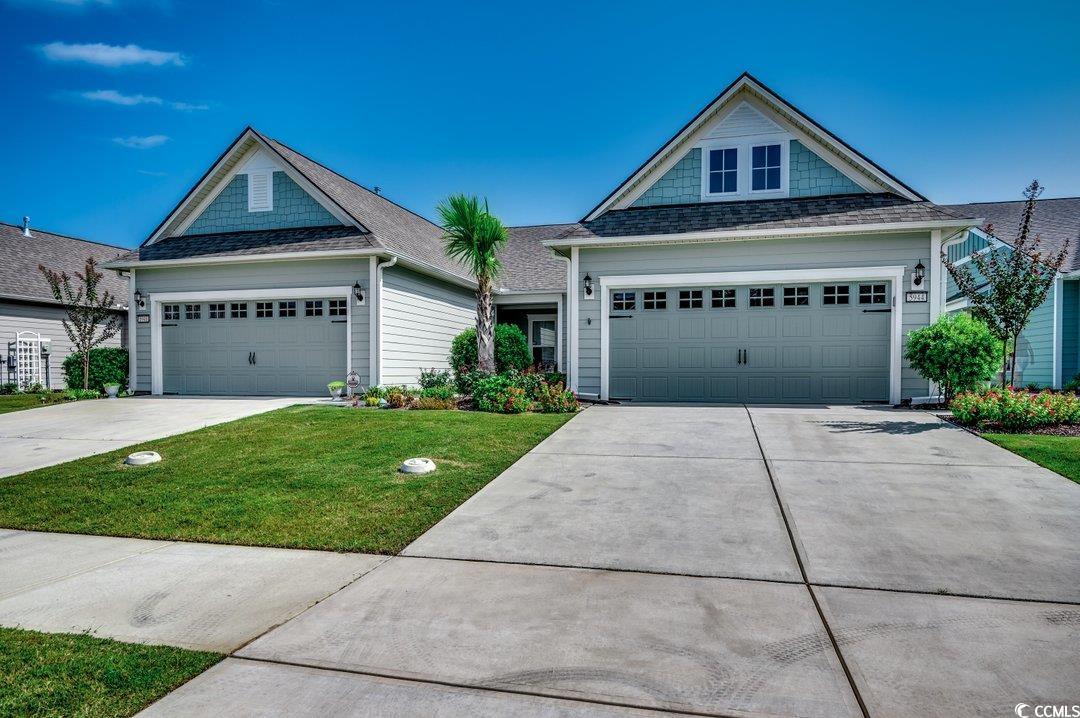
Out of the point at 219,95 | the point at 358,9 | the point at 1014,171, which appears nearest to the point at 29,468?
the point at 358,9

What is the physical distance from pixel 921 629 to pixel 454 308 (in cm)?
1575

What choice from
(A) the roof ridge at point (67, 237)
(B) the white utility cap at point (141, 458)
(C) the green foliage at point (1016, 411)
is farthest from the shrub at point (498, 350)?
(A) the roof ridge at point (67, 237)

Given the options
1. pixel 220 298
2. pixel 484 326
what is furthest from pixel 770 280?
pixel 220 298

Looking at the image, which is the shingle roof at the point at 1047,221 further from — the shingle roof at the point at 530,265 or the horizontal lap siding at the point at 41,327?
the horizontal lap siding at the point at 41,327

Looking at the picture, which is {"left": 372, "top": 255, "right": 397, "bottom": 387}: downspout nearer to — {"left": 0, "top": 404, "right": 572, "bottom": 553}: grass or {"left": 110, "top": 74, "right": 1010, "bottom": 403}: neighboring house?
{"left": 110, "top": 74, "right": 1010, "bottom": 403}: neighboring house

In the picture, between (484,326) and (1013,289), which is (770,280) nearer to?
(1013,289)

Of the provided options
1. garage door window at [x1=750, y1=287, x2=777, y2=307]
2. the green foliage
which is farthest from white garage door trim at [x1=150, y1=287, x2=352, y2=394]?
the green foliage

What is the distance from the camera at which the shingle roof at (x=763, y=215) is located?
11.3 m

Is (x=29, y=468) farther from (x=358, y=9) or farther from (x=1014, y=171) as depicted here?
(x=1014, y=171)

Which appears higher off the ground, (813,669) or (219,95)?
(219,95)

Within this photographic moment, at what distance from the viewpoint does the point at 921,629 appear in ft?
9.06

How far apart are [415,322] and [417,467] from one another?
9445 mm

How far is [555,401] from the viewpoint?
10805 millimetres

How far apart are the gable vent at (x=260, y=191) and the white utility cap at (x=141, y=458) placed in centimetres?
954
